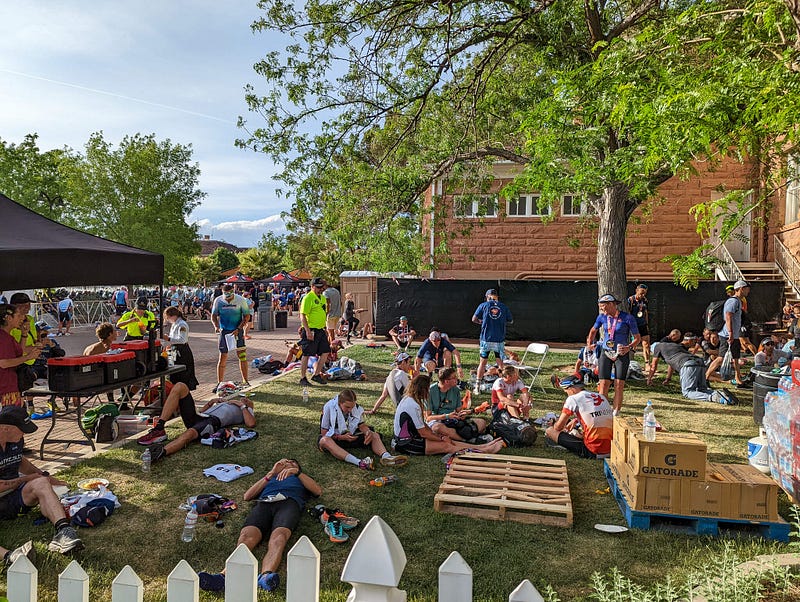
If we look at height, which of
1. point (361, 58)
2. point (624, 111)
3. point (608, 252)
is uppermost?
point (361, 58)

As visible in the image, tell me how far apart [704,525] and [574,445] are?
233 centimetres

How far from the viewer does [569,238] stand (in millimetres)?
19656

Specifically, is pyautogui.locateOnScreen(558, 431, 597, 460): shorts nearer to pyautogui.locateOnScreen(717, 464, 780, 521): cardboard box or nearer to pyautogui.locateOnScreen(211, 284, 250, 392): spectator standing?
pyautogui.locateOnScreen(717, 464, 780, 521): cardboard box

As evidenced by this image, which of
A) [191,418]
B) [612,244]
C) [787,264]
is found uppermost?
[612,244]

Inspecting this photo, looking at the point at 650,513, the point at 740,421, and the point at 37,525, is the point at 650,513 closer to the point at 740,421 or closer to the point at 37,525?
the point at 740,421

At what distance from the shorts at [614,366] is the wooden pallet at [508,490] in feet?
9.31

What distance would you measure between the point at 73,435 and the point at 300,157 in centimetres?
630

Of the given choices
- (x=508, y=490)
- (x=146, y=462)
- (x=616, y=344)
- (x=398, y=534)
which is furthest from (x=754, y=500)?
(x=146, y=462)

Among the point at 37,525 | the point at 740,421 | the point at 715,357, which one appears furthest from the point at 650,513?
the point at 715,357

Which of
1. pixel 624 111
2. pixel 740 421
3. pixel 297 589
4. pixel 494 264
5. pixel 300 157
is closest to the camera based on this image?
pixel 297 589

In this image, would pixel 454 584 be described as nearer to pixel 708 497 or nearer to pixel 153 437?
pixel 708 497

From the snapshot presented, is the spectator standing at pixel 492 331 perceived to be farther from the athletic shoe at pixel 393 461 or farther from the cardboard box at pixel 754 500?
the cardboard box at pixel 754 500

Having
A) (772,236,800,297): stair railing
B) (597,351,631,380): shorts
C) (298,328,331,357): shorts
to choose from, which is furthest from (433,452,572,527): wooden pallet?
(772,236,800,297): stair railing

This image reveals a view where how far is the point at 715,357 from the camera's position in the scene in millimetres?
12305
